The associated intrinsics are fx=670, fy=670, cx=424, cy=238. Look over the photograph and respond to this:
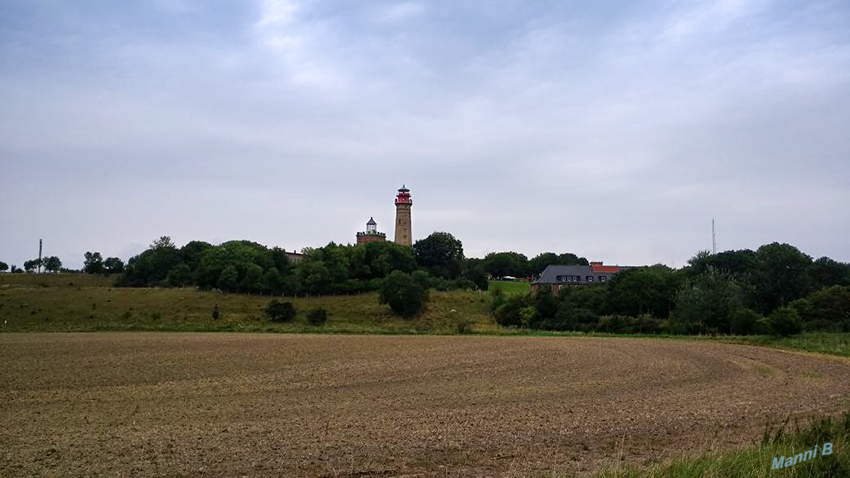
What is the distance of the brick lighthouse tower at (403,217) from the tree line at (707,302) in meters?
63.7

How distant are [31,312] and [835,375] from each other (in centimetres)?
8415

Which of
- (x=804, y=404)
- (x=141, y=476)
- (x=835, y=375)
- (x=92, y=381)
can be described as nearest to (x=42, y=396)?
(x=92, y=381)

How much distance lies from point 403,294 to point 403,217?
75962 millimetres

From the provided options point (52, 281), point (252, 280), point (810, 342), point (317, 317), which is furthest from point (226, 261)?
point (810, 342)

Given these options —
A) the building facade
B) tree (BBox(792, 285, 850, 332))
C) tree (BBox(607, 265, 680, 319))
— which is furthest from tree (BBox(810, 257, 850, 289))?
the building facade

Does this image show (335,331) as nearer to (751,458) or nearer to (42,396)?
(42,396)

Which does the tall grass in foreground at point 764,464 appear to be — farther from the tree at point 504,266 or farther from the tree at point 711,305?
the tree at point 504,266

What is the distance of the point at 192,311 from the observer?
8706cm

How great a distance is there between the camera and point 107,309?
85.8 metres

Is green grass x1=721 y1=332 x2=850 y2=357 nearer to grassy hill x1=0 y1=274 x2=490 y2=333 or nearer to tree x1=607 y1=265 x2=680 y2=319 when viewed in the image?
grassy hill x1=0 y1=274 x2=490 y2=333

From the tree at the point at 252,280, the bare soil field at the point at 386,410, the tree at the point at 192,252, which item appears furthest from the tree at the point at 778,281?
the tree at the point at 192,252

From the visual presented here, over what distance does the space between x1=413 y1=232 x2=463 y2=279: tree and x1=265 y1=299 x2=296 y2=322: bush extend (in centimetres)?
6429

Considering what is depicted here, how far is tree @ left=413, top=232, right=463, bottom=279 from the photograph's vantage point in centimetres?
14950

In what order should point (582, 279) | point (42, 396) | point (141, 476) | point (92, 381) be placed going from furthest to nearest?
point (582, 279), point (92, 381), point (42, 396), point (141, 476)
